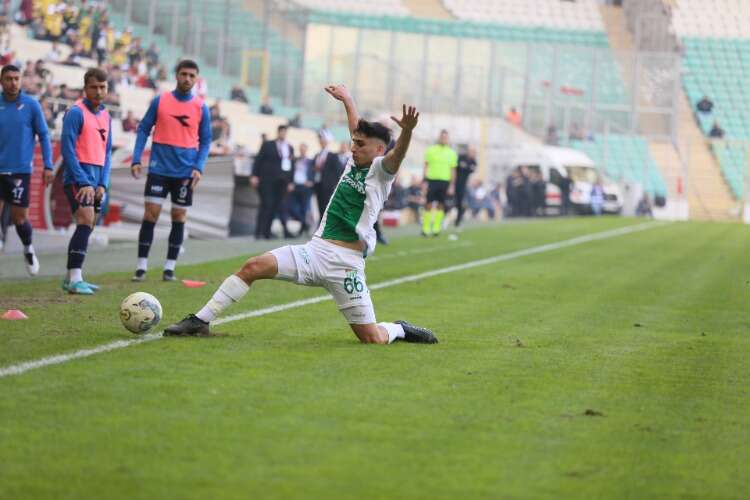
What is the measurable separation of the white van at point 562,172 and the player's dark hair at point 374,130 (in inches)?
1580

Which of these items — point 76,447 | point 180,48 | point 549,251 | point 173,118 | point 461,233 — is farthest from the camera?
point 180,48

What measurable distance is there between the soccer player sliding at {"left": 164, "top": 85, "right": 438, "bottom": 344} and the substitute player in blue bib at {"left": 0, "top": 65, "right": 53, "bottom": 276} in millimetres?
4748

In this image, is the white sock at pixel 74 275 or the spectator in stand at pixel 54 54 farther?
the spectator in stand at pixel 54 54

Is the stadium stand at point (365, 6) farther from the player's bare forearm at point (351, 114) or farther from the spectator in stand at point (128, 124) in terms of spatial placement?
the player's bare forearm at point (351, 114)

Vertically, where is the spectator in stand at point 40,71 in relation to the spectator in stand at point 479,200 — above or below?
above

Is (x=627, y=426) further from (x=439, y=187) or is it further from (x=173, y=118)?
(x=439, y=187)

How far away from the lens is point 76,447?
547 cm

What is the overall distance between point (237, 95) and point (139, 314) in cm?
2977

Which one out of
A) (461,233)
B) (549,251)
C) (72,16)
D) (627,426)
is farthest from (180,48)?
(627,426)

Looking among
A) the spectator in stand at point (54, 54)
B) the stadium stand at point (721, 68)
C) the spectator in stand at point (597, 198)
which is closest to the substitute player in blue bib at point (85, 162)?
the spectator in stand at point (54, 54)

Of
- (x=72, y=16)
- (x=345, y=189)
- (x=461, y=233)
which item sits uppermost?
(x=72, y=16)

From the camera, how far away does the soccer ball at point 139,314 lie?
29.6 ft

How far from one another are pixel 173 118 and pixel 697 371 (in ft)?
23.1

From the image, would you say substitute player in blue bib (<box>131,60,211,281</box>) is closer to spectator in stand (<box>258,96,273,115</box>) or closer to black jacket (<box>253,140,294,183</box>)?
black jacket (<box>253,140,294,183</box>)
